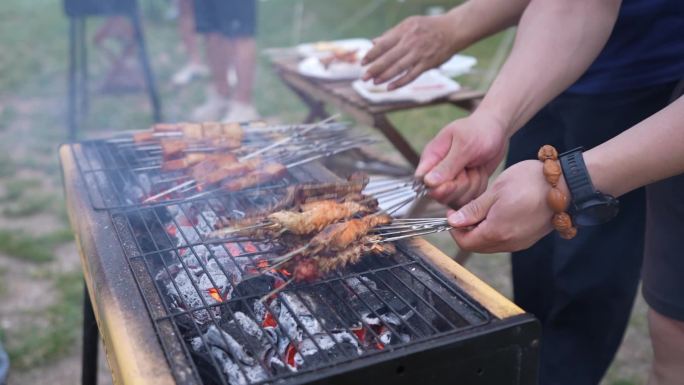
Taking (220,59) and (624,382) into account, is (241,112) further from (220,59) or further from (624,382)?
(624,382)

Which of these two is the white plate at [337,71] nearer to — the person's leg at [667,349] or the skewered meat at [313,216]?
the skewered meat at [313,216]

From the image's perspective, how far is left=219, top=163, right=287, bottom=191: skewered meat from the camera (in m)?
2.38

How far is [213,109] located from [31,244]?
2.73m

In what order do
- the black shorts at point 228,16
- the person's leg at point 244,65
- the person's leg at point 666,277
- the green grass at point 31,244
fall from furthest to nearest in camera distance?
1. the person's leg at point 244,65
2. the black shorts at point 228,16
3. the green grass at point 31,244
4. the person's leg at point 666,277

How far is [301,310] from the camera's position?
1.79m

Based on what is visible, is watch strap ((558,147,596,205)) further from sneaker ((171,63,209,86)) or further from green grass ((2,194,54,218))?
sneaker ((171,63,209,86))

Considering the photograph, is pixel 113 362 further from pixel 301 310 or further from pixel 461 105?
pixel 461 105

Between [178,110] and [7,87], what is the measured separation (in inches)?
93.9

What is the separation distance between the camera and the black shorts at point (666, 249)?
2107 mm

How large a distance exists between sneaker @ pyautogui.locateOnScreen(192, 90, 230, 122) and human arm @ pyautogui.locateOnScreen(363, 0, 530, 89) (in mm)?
4194

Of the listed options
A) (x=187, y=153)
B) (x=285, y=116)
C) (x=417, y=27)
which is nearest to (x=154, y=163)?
(x=187, y=153)

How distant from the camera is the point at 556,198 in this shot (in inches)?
64.9

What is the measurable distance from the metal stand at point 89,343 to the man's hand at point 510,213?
5.36 ft

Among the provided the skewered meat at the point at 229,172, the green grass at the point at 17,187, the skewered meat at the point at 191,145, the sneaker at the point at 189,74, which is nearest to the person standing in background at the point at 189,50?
the sneaker at the point at 189,74
